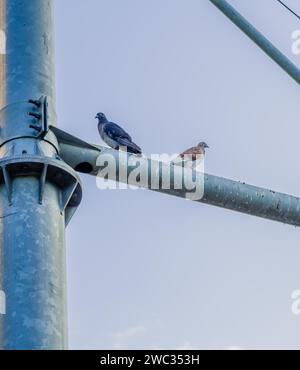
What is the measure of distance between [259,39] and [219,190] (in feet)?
4.00

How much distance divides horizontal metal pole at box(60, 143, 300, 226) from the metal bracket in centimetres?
24

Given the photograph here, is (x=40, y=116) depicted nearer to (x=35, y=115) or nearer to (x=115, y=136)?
(x=35, y=115)

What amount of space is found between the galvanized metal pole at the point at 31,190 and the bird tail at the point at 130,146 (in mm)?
4059

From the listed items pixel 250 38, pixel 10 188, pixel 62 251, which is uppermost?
pixel 250 38

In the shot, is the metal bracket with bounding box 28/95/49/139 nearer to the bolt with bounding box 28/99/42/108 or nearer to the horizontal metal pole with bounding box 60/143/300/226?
the bolt with bounding box 28/99/42/108

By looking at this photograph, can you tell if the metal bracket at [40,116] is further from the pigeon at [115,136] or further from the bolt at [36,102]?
the pigeon at [115,136]

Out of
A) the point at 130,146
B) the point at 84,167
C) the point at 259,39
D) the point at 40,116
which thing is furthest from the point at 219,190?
the point at 130,146

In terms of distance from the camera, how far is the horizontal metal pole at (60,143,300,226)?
13.0 feet

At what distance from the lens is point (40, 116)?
3.61 meters

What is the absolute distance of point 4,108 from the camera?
12.0 feet

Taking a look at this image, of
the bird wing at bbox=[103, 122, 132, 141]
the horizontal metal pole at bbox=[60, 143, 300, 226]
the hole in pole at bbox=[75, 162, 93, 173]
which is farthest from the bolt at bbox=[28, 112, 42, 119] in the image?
the bird wing at bbox=[103, 122, 132, 141]
